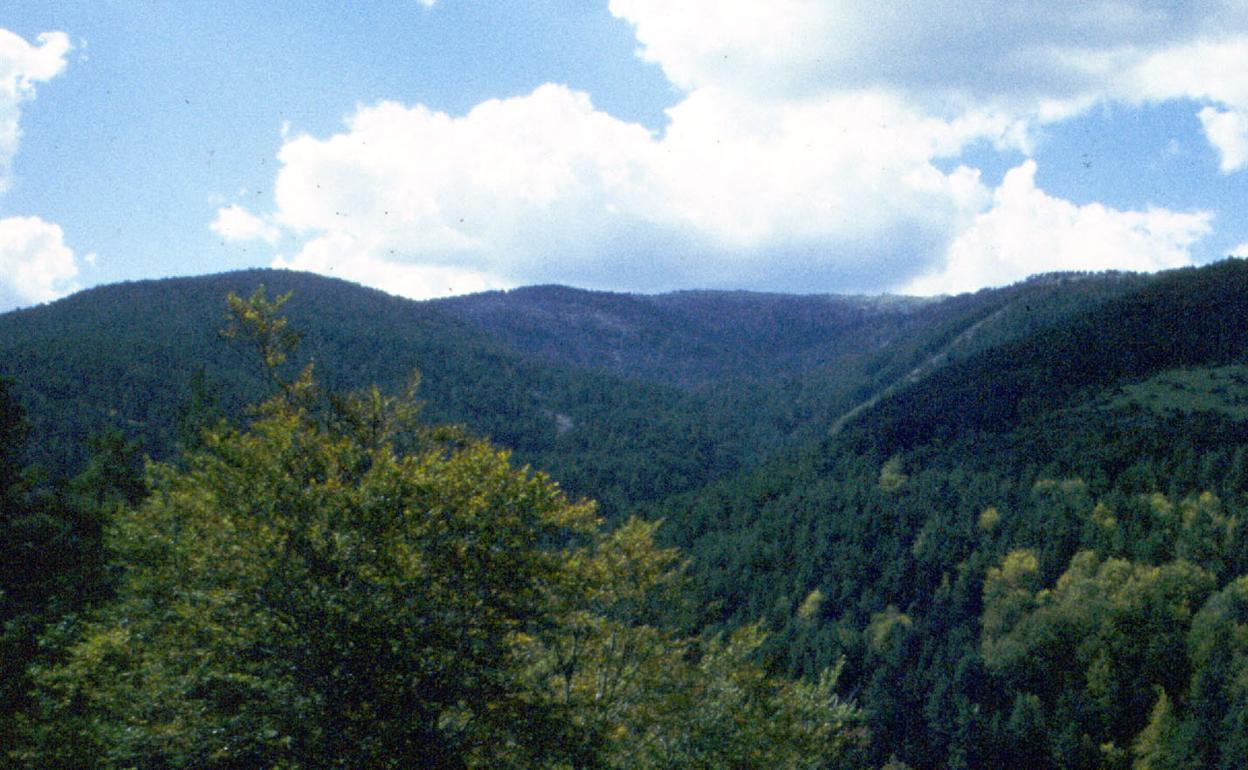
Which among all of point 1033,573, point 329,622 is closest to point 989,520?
point 1033,573

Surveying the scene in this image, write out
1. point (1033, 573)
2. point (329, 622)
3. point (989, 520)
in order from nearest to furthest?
point (329, 622) → point (1033, 573) → point (989, 520)

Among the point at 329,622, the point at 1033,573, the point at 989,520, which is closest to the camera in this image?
the point at 329,622

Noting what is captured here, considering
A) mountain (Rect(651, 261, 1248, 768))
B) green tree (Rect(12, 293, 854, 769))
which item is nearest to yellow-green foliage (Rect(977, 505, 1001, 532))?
mountain (Rect(651, 261, 1248, 768))

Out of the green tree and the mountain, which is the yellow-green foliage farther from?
the green tree

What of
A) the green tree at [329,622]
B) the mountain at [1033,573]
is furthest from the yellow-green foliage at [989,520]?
the green tree at [329,622]

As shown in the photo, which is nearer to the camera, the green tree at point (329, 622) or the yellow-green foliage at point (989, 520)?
the green tree at point (329, 622)

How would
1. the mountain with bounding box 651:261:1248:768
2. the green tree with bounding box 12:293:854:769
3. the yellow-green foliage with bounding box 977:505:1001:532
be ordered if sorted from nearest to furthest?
the green tree with bounding box 12:293:854:769
the mountain with bounding box 651:261:1248:768
the yellow-green foliage with bounding box 977:505:1001:532

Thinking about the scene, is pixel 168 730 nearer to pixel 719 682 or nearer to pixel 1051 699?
pixel 719 682

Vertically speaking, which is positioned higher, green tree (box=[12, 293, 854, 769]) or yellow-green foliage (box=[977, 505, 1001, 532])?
green tree (box=[12, 293, 854, 769])

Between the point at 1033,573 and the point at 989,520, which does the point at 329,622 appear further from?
the point at 989,520

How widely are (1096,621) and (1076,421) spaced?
267 feet

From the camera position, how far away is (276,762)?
15.6 m

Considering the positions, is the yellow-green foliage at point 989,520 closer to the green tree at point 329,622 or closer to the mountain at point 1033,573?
the mountain at point 1033,573

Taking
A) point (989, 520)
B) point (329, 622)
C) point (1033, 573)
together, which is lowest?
point (1033, 573)
